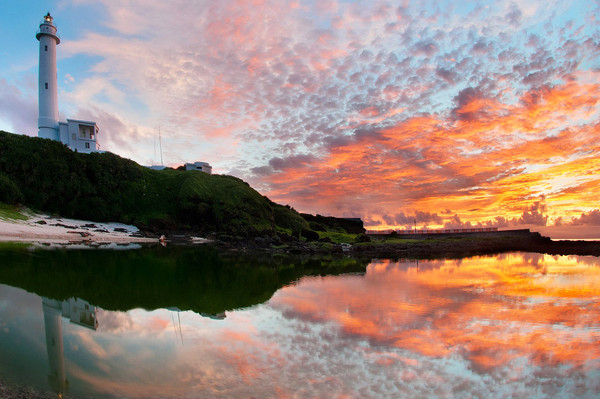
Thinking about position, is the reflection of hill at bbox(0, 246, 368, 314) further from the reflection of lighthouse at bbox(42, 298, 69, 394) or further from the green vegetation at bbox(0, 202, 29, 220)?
the green vegetation at bbox(0, 202, 29, 220)

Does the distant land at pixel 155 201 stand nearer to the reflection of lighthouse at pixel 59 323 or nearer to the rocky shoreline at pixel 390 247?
the rocky shoreline at pixel 390 247

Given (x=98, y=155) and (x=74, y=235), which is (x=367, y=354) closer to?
(x=74, y=235)

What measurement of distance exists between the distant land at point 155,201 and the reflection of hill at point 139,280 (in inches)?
858

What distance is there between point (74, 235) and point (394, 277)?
118 ft

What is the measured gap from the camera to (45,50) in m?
60.2

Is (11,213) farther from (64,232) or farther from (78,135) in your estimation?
(78,135)

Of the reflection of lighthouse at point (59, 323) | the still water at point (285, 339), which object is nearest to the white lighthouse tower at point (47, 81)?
the still water at point (285, 339)

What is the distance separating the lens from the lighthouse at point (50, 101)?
60.0m

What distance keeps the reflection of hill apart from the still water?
0.16 metres

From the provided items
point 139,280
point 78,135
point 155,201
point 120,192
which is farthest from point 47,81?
point 139,280

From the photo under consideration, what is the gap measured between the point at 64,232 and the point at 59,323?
3426 cm

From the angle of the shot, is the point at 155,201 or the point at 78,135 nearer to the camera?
the point at 155,201

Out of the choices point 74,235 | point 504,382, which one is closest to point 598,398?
point 504,382

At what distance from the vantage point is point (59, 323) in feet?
35.3
